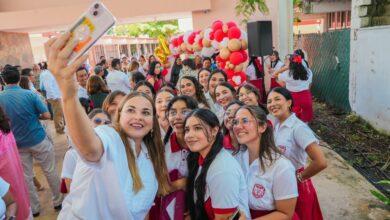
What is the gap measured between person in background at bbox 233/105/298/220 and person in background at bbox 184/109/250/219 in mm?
137

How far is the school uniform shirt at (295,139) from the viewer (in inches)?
83.4

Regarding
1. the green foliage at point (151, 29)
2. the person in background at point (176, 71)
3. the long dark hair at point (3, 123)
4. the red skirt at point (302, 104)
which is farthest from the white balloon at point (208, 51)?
the green foliage at point (151, 29)

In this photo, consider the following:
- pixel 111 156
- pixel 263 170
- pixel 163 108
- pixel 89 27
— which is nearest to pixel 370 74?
pixel 163 108

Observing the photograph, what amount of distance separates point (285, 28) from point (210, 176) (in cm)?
720

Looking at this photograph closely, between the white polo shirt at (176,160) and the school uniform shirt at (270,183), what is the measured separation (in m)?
0.42

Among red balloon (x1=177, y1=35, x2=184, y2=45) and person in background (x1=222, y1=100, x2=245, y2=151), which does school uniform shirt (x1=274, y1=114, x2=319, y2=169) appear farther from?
red balloon (x1=177, y1=35, x2=184, y2=45)

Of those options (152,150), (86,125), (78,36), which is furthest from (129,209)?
(78,36)

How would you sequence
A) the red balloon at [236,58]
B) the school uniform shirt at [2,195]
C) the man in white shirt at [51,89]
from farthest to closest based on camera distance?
the man in white shirt at [51,89], the red balloon at [236,58], the school uniform shirt at [2,195]

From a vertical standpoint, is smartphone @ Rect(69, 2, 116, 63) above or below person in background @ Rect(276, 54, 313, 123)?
above

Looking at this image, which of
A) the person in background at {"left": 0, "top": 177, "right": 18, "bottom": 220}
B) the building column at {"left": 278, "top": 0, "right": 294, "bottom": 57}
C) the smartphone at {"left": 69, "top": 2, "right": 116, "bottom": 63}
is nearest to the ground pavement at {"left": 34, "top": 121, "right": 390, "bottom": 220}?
the person in background at {"left": 0, "top": 177, "right": 18, "bottom": 220}

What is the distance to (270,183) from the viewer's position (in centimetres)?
167

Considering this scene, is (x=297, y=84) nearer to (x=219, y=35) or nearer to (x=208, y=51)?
(x=219, y=35)

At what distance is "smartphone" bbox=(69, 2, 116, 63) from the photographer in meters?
1.00

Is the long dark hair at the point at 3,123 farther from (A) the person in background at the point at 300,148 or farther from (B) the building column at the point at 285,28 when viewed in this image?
(B) the building column at the point at 285,28
